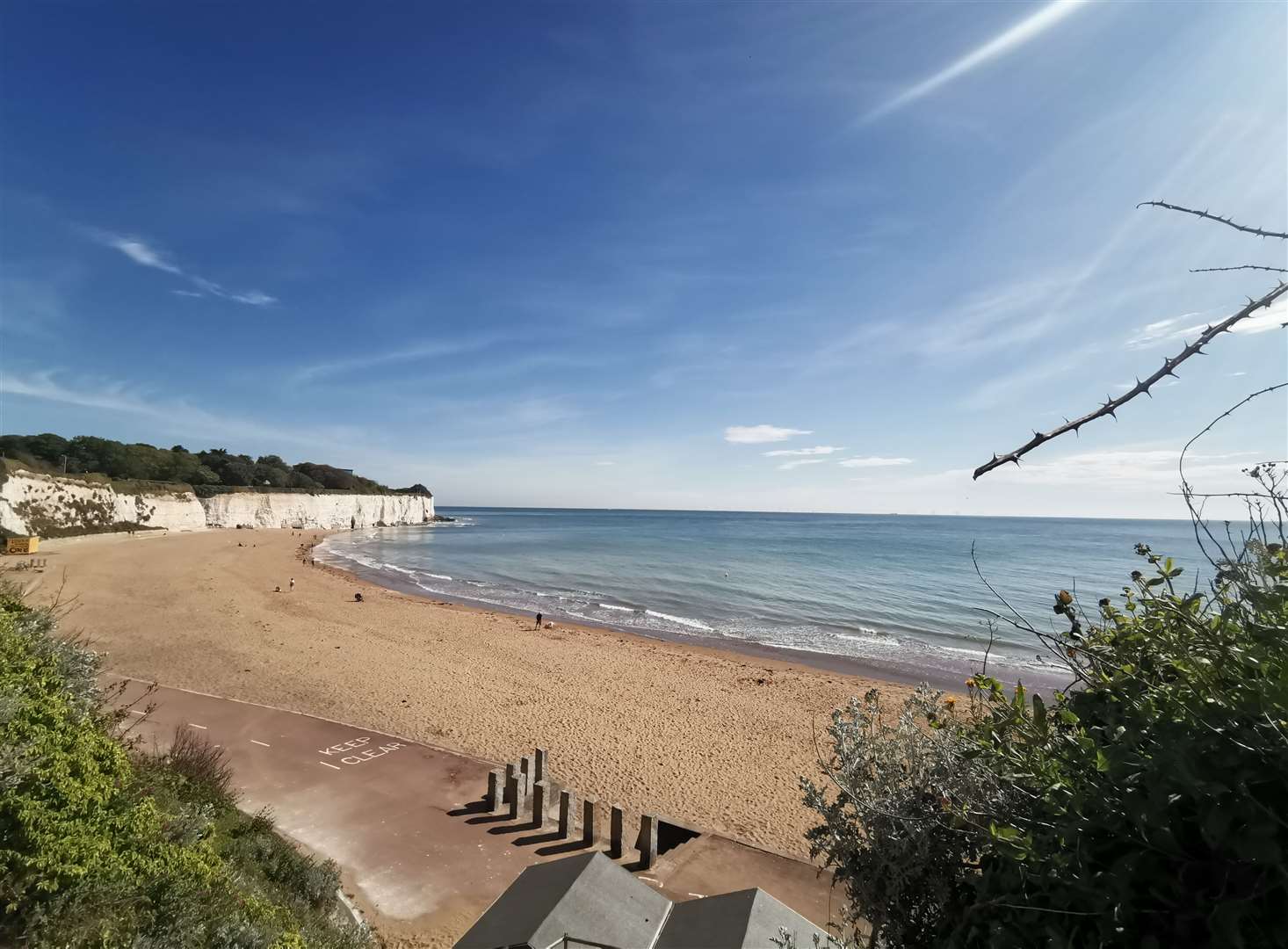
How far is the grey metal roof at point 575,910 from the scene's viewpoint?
397 cm

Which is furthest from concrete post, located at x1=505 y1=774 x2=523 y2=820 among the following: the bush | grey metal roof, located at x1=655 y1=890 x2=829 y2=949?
the bush

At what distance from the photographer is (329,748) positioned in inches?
417

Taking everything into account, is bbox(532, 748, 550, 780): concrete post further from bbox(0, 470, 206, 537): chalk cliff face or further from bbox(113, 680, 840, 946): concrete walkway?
bbox(0, 470, 206, 537): chalk cliff face

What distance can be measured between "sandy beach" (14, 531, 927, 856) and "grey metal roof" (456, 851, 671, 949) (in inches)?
135

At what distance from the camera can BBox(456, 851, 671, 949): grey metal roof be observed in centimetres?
397

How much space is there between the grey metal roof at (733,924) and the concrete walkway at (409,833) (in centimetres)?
106

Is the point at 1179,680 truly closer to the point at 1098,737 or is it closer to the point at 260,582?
the point at 1098,737

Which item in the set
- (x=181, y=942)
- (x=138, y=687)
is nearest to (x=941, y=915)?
(x=181, y=942)

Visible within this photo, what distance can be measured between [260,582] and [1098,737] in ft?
123

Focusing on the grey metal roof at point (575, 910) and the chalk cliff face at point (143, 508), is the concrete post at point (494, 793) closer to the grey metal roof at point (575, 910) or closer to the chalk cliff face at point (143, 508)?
the grey metal roof at point (575, 910)

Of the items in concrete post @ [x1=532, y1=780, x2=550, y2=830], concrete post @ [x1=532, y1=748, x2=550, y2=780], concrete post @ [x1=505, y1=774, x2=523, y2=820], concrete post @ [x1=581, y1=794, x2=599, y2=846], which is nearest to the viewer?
concrete post @ [x1=581, y1=794, x2=599, y2=846]

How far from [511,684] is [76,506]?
160 feet

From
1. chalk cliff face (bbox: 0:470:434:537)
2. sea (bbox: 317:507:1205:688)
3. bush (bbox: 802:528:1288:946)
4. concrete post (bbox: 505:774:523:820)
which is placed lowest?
sea (bbox: 317:507:1205:688)

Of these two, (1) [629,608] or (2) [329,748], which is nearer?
(2) [329,748]
